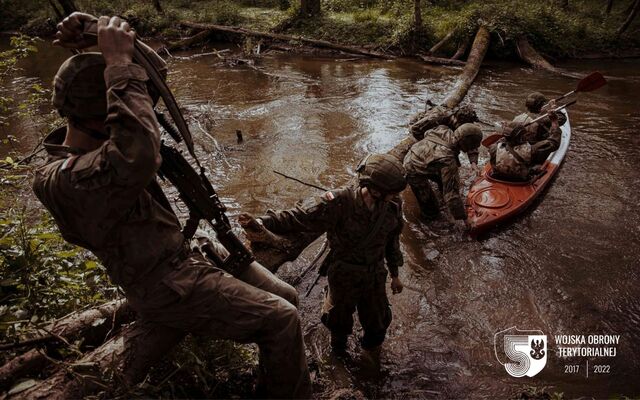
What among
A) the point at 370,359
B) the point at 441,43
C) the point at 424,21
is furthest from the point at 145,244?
the point at 424,21

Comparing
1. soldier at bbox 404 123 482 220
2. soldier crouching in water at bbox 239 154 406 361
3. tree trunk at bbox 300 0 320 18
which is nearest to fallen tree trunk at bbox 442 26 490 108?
soldier at bbox 404 123 482 220

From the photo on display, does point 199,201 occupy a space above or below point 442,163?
above

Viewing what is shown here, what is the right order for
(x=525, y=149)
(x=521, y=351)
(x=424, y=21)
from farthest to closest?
(x=424, y=21)
(x=525, y=149)
(x=521, y=351)

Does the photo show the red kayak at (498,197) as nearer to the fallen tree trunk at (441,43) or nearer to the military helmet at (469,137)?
the military helmet at (469,137)

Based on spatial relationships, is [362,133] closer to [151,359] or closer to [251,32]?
[151,359]

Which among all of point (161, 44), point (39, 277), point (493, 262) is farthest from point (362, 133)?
point (161, 44)

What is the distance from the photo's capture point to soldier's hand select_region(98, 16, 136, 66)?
1856 millimetres

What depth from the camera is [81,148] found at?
2.02m

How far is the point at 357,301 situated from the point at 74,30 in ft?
9.36

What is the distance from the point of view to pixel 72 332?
8.89ft

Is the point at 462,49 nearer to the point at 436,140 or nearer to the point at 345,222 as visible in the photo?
the point at 436,140

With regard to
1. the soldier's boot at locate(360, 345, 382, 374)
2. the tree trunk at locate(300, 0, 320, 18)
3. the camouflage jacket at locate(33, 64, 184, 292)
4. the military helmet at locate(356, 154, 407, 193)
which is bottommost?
the soldier's boot at locate(360, 345, 382, 374)

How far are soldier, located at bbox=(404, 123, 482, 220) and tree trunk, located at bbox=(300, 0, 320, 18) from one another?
12949mm

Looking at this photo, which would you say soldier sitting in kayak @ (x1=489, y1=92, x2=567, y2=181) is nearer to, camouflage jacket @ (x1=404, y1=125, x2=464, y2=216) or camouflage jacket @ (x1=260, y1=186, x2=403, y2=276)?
camouflage jacket @ (x1=404, y1=125, x2=464, y2=216)
